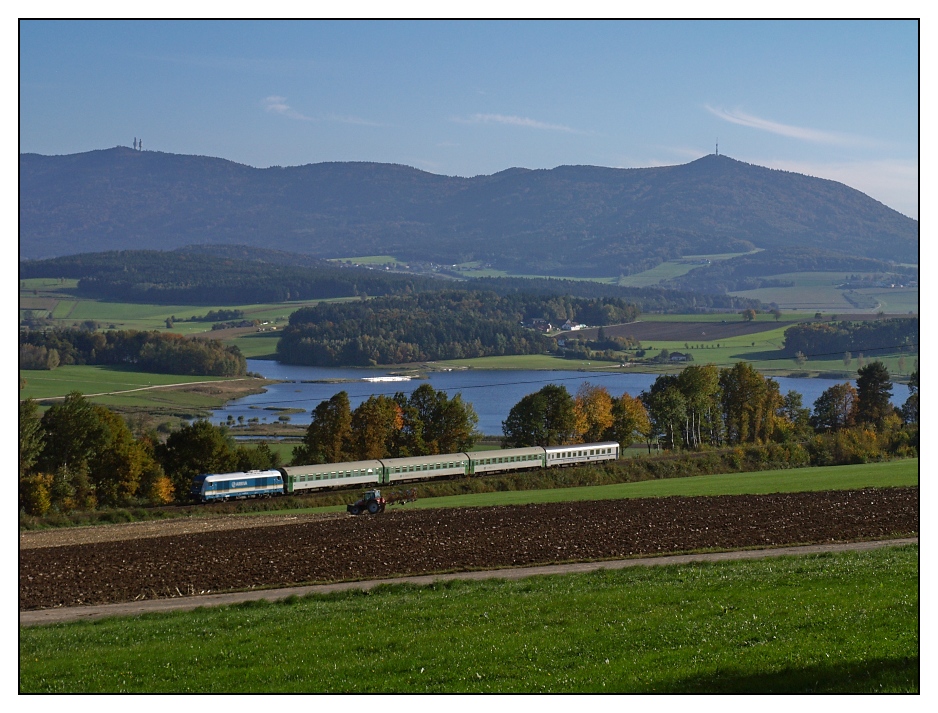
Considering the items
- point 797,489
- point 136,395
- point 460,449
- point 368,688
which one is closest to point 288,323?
point 136,395

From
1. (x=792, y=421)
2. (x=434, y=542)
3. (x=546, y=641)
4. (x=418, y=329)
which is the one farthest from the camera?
(x=418, y=329)

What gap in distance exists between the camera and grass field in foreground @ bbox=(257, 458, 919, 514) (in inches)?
1271

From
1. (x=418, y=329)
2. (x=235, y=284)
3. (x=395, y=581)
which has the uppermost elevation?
(x=235, y=284)

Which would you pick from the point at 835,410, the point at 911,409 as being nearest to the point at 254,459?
the point at 835,410

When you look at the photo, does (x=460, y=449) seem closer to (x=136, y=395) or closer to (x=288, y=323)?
(x=136, y=395)

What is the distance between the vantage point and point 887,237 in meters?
178

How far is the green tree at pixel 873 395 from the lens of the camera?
51875mm

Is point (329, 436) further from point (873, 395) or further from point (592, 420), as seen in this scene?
point (873, 395)

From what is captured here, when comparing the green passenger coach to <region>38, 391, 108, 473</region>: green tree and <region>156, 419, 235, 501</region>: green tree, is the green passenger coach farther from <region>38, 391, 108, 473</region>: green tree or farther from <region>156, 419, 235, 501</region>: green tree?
<region>38, 391, 108, 473</region>: green tree

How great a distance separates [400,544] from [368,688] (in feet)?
46.6

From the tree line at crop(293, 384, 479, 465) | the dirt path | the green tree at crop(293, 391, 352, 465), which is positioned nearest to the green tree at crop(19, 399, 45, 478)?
the dirt path

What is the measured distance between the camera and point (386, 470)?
41.6 metres

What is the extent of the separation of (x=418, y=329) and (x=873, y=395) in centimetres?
7827

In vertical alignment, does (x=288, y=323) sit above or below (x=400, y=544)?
above
